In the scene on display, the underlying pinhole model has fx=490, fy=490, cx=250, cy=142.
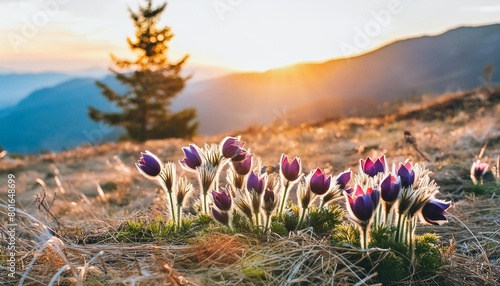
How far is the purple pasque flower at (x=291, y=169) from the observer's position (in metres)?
2.38

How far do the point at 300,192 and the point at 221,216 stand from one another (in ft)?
1.30

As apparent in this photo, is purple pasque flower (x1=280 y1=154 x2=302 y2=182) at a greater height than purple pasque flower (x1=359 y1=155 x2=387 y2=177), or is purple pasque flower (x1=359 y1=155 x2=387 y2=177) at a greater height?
purple pasque flower (x1=280 y1=154 x2=302 y2=182)

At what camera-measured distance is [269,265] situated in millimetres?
2045

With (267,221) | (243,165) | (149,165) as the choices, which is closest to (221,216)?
(267,221)

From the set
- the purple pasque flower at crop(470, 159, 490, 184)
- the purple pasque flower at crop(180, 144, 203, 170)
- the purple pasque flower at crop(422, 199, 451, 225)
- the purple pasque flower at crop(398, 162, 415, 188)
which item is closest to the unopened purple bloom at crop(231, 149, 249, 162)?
the purple pasque flower at crop(180, 144, 203, 170)

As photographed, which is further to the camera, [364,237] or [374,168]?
[374,168]

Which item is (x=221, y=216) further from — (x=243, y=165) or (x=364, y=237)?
(x=364, y=237)

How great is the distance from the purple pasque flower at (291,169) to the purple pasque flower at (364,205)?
0.42 m

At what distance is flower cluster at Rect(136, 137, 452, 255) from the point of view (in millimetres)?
2045

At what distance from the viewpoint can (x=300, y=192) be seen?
2361 mm

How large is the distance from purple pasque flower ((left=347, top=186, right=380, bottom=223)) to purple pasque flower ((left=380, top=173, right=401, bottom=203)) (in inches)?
2.7

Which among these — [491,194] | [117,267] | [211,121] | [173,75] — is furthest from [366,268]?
[211,121]

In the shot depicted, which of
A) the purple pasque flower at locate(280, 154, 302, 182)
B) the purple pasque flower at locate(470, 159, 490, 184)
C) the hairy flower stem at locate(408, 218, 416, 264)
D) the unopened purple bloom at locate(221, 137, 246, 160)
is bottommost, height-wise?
the purple pasque flower at locate(470, 159, 490, 184)

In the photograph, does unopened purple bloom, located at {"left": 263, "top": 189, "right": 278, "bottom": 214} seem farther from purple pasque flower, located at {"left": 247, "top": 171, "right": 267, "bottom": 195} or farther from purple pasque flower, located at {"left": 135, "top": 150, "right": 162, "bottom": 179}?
purple pasque flower, located at {"left": 135, "top": 150, "right": 162, "bottom": 179}
